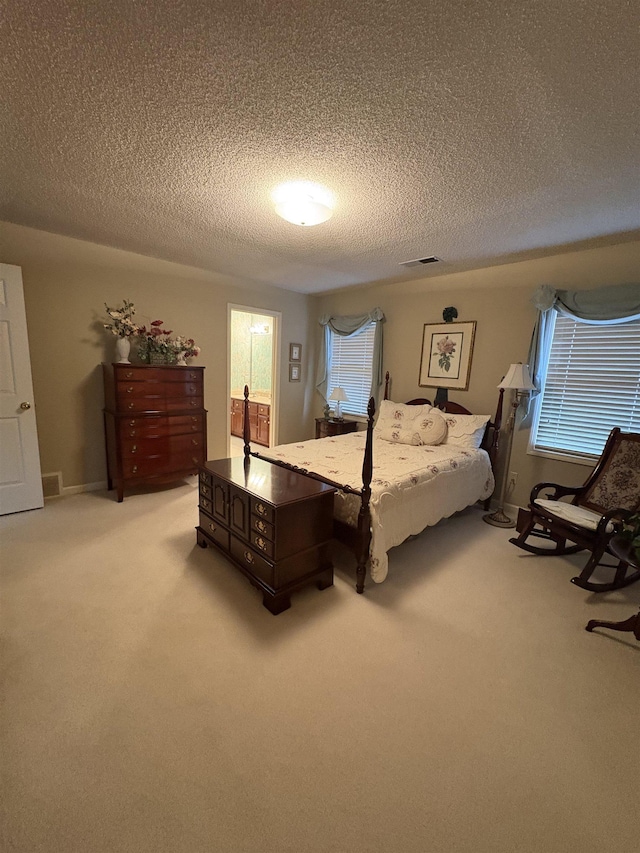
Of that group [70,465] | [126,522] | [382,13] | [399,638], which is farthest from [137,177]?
[399,638]

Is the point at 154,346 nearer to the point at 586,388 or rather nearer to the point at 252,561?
the point at 252,561

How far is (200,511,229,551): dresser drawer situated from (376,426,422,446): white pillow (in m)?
1.99

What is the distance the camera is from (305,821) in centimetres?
108

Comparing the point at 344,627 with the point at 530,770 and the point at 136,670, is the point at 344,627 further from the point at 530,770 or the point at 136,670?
the point at 136,670

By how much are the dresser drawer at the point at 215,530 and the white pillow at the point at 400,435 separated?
1991 mm

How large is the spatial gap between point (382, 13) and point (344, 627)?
2.54 metres

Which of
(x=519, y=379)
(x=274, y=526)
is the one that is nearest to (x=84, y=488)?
(x=274, y=526)

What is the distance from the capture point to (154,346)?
11.8ft

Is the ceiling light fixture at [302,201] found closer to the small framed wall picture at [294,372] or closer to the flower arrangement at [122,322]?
the flower arrangement at [122,322]

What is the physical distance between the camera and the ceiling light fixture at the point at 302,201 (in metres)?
2.06

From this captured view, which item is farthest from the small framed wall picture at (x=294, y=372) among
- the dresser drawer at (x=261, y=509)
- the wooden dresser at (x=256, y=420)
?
the dresser drawer at (x=261, y=509)

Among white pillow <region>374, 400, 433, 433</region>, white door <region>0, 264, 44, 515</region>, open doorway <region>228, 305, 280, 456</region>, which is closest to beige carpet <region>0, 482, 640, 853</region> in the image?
white door <region>0, 264, 44, 515</region>

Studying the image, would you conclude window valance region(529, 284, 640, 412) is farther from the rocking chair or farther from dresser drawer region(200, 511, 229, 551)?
dresser drawer region(200, 511, 229, 551)

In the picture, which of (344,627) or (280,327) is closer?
(344,627)
